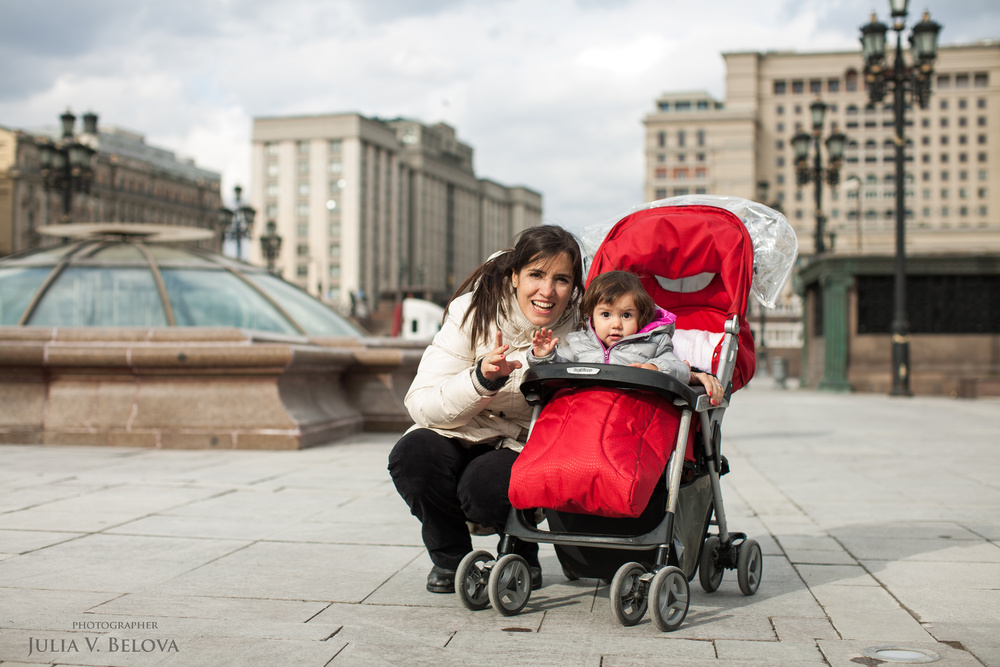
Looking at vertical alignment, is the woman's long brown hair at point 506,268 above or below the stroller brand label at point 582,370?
above

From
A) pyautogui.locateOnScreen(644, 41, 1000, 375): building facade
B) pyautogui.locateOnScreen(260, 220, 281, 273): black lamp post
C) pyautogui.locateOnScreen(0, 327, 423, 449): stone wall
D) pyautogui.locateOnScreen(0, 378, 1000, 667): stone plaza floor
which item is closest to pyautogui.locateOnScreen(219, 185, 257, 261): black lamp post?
pyautogui.locateOnScreen(260, 220, 281, 273): black lamp post

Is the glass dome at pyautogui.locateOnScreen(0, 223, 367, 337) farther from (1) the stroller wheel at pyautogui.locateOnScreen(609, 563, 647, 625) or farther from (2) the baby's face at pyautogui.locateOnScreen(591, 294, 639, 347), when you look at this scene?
(1) the stroller wheel at pyautogui.locateOnScreen(609, 563, 647, 625)

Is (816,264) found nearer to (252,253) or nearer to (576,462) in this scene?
(576,462)

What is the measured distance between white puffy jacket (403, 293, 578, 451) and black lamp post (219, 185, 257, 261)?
79.6ft

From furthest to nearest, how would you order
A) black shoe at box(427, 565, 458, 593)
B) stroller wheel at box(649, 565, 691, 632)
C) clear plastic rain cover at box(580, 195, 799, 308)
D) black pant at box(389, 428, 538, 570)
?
clear plastic rain cover at box(580, 195, 799, 308), black shoe at box(427, 565, 458, 593), black pant at box(389, 428, 538, 570), stroller wheel at box(649, 565, 691, 632)

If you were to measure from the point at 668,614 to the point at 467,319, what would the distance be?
1.27 meters

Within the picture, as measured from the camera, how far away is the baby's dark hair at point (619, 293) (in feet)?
10.6

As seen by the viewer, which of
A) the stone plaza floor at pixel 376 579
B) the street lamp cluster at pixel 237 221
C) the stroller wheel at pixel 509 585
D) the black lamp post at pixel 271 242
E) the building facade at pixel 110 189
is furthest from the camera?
the building facade at pixel 110 189

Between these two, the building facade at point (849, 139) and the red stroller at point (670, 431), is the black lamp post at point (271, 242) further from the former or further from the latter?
the building facade at point (849, 139)

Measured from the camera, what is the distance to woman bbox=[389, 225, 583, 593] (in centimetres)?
A: 340

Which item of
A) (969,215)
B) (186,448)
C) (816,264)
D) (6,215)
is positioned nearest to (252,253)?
(6,215)

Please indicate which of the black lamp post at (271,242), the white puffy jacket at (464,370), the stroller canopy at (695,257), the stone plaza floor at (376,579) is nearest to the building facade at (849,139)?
the black lamp post at (271,242)

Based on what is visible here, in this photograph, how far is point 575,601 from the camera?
11.5ft

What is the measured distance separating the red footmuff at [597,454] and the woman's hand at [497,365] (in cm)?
20
